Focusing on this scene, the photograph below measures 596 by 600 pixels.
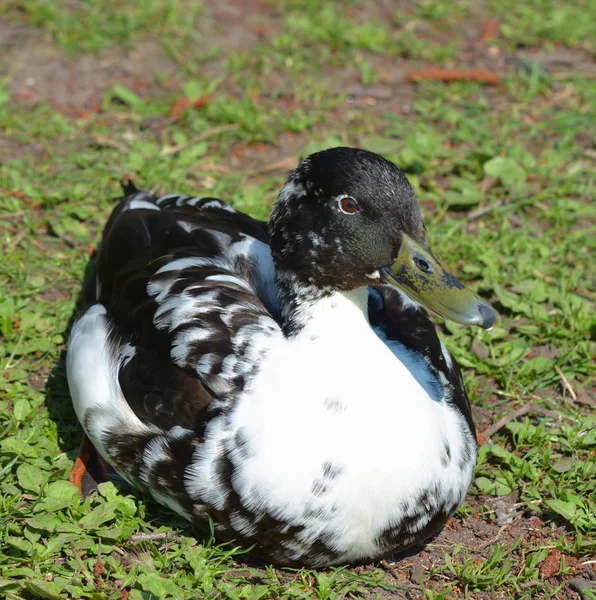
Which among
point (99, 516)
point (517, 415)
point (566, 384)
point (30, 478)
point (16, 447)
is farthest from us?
point (566, 384)

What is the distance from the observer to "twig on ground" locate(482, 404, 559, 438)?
13.5 feet

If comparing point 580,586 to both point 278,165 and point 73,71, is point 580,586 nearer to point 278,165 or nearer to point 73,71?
point 278,165

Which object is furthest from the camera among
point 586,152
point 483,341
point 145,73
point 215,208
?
point 145,73

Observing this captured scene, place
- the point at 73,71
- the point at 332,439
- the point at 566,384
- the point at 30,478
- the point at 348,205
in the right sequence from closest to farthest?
the point at 332,439 → the point at 348,205 → the point at 30,478 → the point at 566,384 → the point at 73,71

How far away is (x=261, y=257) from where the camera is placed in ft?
12.7

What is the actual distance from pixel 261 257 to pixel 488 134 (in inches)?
111

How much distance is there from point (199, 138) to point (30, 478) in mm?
2919

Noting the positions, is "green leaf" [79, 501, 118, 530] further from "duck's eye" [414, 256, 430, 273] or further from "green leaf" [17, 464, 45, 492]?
"duck's eye" [414, 256, 430, 273]

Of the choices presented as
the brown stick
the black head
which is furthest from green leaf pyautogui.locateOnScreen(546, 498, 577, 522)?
the brown stick

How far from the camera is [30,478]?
11.8 feet

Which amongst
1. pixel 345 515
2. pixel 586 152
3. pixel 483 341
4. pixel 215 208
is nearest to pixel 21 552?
pixel 345 515

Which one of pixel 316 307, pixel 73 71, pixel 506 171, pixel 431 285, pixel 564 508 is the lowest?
pixel 564 508

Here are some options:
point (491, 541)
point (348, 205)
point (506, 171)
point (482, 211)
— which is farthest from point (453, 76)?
point (491, 541)

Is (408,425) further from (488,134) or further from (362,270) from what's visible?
(488,134)
